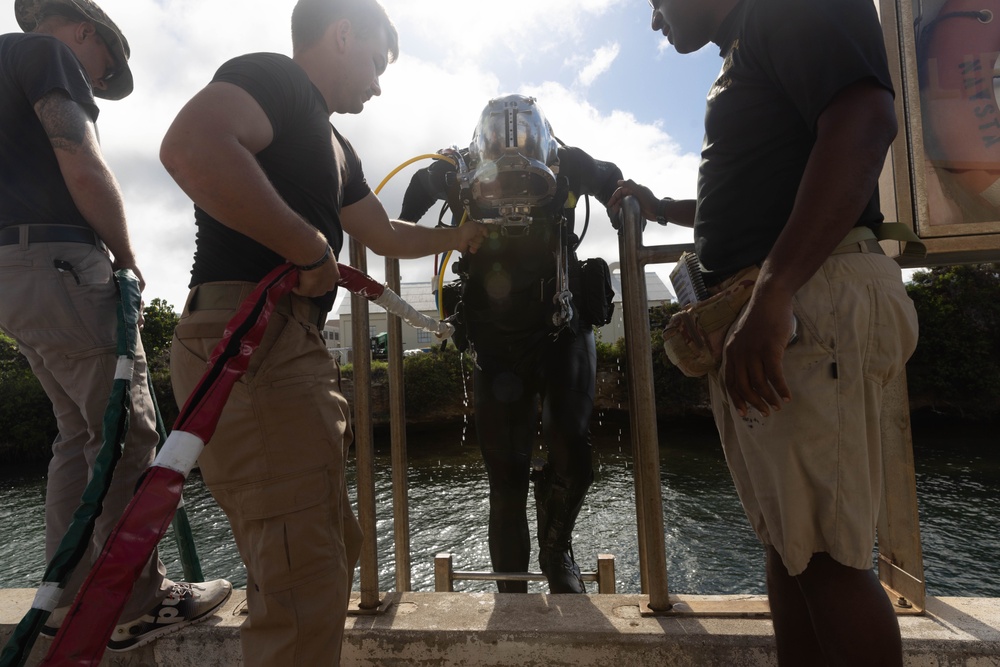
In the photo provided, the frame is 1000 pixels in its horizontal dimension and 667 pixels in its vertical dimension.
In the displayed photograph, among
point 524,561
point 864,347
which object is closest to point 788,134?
point 864,347

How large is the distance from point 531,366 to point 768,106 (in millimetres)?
1928

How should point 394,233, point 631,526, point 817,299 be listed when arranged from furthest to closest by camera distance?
point 631,526 → point 394,233 → point 817,299

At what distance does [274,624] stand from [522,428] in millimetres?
1869

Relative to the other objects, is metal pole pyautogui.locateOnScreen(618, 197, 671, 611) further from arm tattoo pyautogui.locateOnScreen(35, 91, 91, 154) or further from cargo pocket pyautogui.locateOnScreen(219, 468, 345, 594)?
arm tattoo pyautogui.locateOnScreen(35, 91, 91, 154)

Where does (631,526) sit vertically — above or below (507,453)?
below

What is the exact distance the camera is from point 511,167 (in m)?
2.50

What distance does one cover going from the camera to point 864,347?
117 cm

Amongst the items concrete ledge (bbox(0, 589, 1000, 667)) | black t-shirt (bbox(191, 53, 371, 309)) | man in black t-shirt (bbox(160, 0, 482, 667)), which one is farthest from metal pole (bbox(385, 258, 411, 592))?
black t-shirt (bbox(191, 53, 371, 309))

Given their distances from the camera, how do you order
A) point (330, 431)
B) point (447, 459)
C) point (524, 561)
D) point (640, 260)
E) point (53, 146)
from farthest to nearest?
point (447, 459)
point (524, 561)
point (640, 260)
point (53, 146)
point (330, 431)

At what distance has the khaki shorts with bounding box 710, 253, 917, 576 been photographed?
1.15m

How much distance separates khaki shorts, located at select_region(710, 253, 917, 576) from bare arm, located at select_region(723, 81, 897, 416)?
0.09 metres

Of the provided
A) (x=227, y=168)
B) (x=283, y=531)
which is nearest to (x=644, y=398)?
(x=283, y=531)

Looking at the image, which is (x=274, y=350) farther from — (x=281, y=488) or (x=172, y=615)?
(x=172, y=615)

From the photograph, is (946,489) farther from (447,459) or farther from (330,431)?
(330,431)
